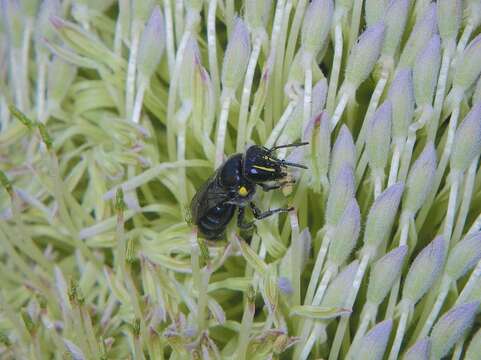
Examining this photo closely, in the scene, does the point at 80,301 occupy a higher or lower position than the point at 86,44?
lower

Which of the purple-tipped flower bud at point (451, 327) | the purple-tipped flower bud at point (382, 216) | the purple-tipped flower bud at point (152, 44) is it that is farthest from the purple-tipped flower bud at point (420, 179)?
the purple-tipped flower bud at point (152, 44)

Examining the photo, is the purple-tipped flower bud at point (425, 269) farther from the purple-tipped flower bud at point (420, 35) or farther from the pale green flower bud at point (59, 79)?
the pale green flower bud at point (59, 79)

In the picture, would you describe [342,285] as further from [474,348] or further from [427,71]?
[427,71]

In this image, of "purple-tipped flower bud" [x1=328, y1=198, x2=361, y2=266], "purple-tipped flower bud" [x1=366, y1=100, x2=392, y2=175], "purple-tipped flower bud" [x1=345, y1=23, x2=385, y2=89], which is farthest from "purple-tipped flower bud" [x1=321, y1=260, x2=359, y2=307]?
"purple-tipped flower bud" [x1=345, y1=23, x2=385, y2=89]

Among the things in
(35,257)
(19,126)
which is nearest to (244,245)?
(35,257)

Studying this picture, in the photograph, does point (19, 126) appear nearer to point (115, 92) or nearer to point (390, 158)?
point (115, 92)

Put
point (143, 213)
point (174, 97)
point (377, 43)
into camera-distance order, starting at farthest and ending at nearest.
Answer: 1. point (143, 213)
2. point (174, 97)
3. point (377, 43)

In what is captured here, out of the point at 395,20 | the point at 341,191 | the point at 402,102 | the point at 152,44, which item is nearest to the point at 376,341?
the point at 341,191
